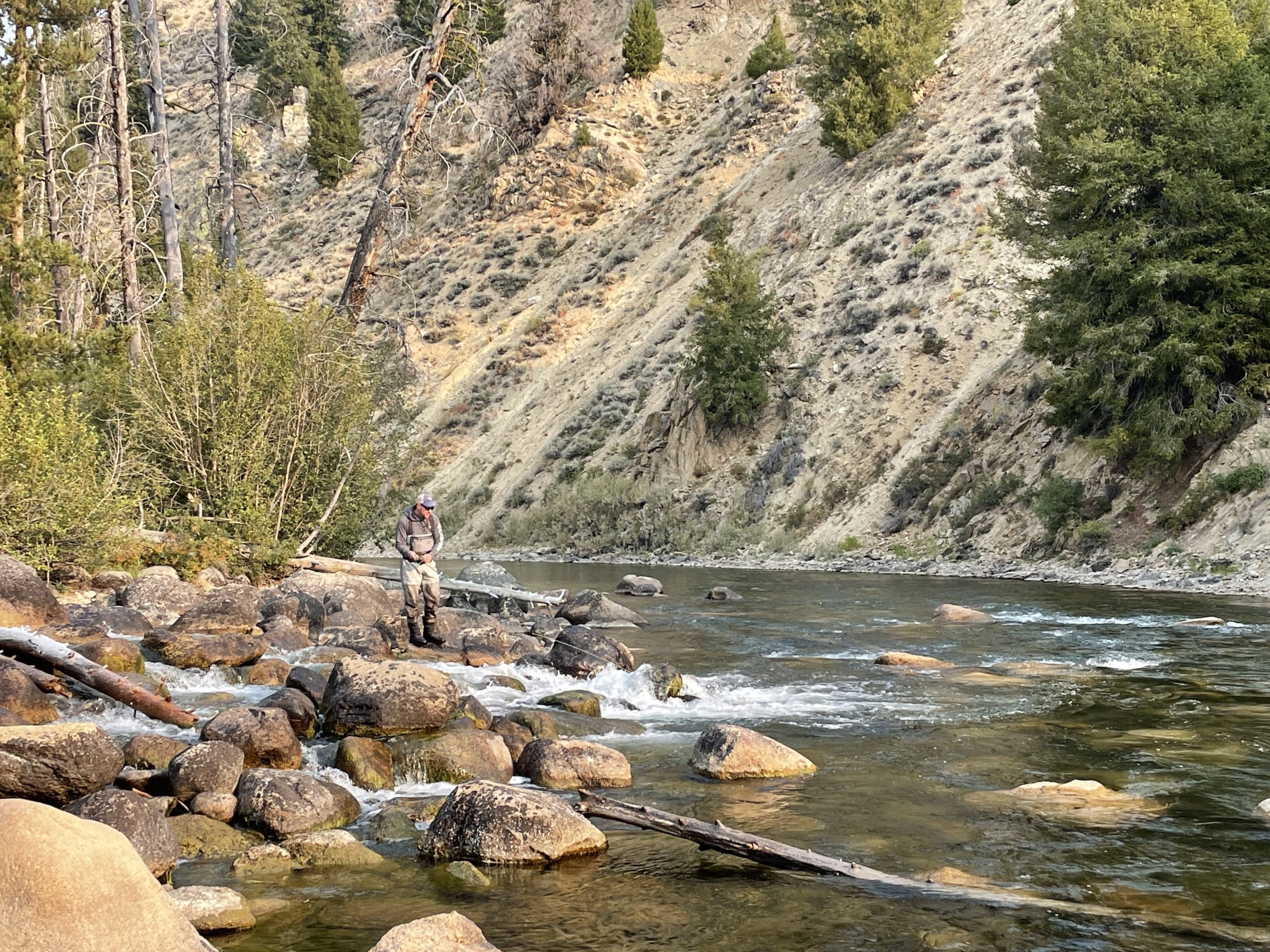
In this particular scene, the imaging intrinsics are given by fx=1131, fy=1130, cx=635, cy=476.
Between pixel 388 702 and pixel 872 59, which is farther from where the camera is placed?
pixel 872 59

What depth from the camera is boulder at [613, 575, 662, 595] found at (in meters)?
24.6

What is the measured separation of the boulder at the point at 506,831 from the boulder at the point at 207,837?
1.10m

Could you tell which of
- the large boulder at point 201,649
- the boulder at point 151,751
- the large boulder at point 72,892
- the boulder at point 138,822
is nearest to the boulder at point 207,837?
the boulder at point 138,822

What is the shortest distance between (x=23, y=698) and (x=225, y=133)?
50.4 feet

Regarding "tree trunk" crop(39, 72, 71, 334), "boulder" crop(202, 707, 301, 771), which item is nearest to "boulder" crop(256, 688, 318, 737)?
"boulder" crop(202, 707, 301, 771)

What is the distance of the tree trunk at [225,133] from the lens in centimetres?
2073

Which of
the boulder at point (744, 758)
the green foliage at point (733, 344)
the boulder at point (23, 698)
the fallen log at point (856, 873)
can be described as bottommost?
the boulder at point (744, 758)

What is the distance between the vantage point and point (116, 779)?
752 cm

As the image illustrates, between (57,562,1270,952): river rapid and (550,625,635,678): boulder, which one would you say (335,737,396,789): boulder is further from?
(550,625,635,678): boulder

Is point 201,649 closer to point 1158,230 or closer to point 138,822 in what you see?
point 138,822

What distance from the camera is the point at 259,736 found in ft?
27.4

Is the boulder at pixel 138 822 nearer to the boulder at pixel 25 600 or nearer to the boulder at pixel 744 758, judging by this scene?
the boulder at pixel 744 758

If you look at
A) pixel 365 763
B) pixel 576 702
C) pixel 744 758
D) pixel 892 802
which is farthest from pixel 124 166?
pixel 892 802

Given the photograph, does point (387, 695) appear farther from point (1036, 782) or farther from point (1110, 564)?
point (1110, 564)
